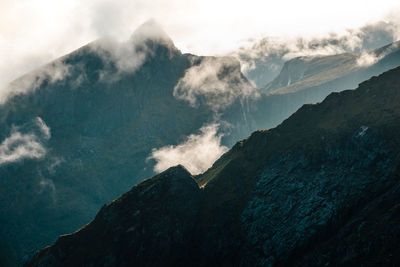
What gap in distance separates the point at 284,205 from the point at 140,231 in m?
64.7

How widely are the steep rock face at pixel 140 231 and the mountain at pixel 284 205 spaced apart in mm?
473

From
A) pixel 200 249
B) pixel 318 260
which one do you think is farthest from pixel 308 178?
pixel 200 249

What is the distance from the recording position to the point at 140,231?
504 ft

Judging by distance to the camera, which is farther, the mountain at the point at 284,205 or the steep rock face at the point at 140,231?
the steep rock face at the point at 140,231

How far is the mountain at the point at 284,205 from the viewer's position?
12838 cm

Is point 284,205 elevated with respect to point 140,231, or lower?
lower

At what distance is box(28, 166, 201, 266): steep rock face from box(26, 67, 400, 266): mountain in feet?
1.55

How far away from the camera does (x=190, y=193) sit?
17438 centimetres

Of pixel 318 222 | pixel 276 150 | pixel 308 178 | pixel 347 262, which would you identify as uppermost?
pixel 276 150

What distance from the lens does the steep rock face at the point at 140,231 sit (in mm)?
147250

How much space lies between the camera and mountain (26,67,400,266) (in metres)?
128

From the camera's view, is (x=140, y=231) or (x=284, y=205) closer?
(x=284, y=205)

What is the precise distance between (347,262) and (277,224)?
39.3m

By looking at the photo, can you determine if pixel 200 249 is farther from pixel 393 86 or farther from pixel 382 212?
pixel 393 86
